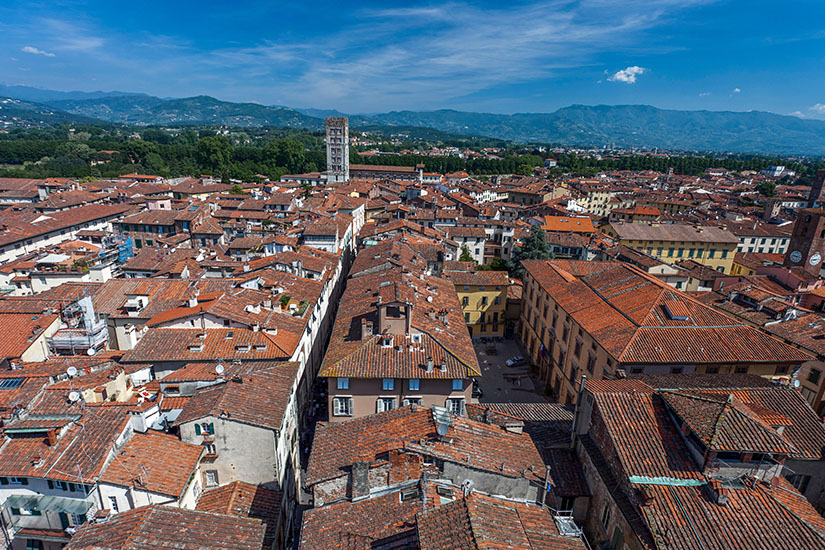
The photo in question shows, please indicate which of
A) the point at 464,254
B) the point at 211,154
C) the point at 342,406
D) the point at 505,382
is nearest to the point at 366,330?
the point at 342,406

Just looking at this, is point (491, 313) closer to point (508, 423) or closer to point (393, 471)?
point (508, 423)

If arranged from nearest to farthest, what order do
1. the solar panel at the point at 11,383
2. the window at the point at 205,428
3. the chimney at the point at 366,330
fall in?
the window at the point at 205,428, the solar panel at the point at 11,383, the chimney at the point at 366,330

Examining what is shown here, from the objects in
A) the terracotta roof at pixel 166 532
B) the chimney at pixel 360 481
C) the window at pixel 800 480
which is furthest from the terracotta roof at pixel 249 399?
Result: the window at pixel 800 480

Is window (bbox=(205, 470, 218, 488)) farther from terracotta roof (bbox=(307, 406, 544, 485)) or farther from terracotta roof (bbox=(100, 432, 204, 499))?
terracotta roof (bbox=(307, 406, 544, 485))

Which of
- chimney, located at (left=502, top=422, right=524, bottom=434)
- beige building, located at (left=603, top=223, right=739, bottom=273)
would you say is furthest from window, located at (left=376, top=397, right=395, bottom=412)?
beige building, located at (left=603, top=223, right=739, bottom=273)

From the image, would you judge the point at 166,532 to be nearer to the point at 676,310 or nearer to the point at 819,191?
the point at 676,310

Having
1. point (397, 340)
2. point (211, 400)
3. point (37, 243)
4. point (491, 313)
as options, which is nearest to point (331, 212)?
point (491, 313)

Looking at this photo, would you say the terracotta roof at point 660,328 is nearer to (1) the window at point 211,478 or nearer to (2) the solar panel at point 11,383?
(1) the window at point 211,478
